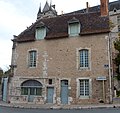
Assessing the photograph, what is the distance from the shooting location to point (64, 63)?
19.7 meters

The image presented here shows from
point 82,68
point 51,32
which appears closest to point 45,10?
point 51,32

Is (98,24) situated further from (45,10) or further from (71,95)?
(45,10)

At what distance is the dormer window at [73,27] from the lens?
19844 mm

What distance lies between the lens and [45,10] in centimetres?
4859

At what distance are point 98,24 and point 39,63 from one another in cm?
636

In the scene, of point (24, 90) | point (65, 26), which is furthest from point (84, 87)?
point (65, 26)

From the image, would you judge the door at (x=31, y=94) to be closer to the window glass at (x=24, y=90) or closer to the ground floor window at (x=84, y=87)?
the window glass at (x=24, y=90)

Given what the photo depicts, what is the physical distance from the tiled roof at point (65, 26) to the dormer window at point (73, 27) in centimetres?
38

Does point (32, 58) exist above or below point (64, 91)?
above

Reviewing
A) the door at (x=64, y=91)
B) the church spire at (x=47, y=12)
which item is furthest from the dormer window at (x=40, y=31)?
the church spire at (x=47, y=12)

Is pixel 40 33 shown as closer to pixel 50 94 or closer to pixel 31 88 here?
pixel 31 88

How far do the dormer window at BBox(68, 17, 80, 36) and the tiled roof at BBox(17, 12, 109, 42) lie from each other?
15.1 inches

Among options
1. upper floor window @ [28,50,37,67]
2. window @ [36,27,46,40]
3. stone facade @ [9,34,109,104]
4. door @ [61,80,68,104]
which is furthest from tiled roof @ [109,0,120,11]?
door @ [61,80,68,104]

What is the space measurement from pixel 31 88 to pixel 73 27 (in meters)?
6.72
